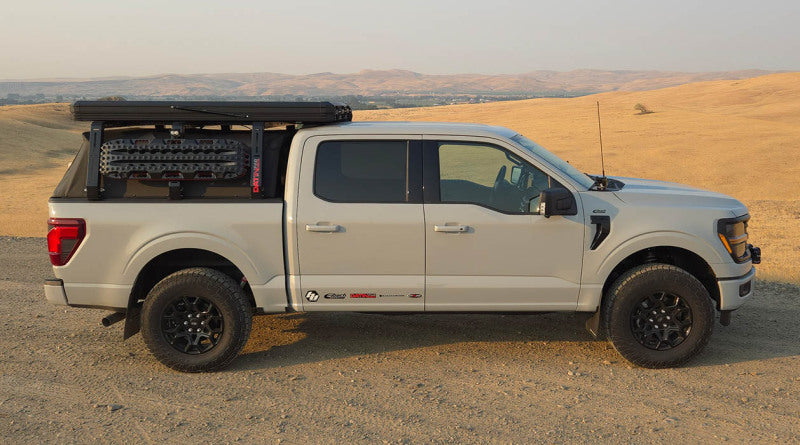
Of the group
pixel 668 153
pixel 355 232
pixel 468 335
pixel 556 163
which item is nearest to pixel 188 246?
pixel 355 232

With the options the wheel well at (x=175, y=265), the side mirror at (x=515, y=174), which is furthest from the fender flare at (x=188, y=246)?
the side mirror at (x=515, y=174)

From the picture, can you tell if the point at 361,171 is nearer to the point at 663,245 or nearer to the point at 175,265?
the point at 175,265

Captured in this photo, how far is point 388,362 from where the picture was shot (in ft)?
19.4

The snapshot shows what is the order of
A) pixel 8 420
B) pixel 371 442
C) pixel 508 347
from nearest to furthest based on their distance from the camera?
pixel 371 442
pixel 8 420
pixel 508 347

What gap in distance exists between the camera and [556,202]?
213 inches

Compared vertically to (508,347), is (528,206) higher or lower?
higher

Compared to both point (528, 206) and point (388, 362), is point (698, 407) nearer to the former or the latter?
point (528, 206)

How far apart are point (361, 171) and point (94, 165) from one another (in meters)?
2.07

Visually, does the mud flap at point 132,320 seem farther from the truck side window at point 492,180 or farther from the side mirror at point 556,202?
the side mirror at point 556,202

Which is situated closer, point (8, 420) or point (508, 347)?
point (8, 420)

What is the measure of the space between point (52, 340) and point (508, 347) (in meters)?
4.07

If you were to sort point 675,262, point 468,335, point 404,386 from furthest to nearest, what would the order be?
point 468,335 → point 675,262 → point 404,386

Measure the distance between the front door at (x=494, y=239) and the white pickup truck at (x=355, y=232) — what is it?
0.04 ft

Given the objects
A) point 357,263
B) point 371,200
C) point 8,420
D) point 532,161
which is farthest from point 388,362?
point 8,420
